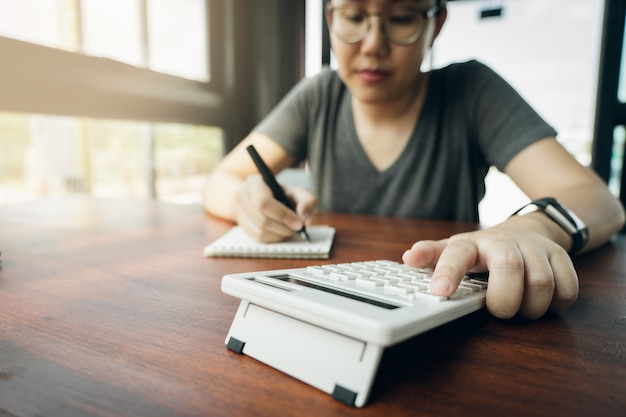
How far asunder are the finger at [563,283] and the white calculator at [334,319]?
67 millimetres

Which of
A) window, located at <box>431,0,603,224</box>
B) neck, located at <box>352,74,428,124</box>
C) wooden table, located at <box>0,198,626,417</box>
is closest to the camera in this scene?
wooden table, located at <box>0,198,626,417</box>

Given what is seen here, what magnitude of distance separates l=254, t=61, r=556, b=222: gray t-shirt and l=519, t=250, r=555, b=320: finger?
66cm

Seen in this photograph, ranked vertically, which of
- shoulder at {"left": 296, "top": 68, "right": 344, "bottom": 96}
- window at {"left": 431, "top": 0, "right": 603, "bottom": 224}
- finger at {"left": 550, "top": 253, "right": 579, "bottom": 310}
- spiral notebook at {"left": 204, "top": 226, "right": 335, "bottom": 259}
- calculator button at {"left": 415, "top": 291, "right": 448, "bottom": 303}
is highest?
window at {"left": 431, "top": 0, "right": 603, "bottom": 224}

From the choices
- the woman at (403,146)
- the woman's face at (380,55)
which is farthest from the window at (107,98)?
the woman's face at (380,55)

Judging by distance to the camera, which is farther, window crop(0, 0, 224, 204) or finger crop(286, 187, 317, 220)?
window crop(0, 0, 224, 204)

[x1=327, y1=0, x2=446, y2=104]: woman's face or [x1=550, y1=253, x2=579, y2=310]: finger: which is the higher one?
[x1=327, y1=0, x2=446, y2=104]: woman's face

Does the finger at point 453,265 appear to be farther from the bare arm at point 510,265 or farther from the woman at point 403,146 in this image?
the woman at point 403,146

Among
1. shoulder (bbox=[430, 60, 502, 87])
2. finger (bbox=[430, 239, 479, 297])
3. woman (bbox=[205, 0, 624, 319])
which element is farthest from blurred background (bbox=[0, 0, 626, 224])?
finger (bbox=[430, 239, 479, 297])

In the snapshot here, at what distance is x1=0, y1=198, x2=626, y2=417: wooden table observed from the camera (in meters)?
0.24

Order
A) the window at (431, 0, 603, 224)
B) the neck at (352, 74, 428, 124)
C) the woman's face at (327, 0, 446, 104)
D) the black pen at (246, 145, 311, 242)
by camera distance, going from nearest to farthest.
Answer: the black pen at (246, 145, 311, 242) → the woman's face at (327, 0, 446, 104) → the neck at (352, 74, 428, 124) → the window at (431, 0, 603, 224)

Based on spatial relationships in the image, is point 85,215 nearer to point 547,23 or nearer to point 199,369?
point 199,369

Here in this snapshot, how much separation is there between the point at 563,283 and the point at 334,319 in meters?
0.24

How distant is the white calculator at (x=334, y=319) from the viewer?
238 millimetres

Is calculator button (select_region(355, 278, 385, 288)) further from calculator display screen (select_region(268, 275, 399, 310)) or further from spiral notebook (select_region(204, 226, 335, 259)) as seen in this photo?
spiral notebook (select_region(204, 226, 335, 259))
